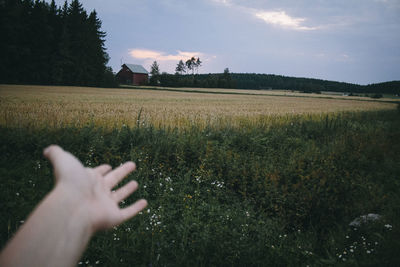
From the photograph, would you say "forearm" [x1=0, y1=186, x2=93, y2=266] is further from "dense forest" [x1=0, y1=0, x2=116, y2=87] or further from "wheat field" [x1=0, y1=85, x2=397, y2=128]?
"dense forest" [x1=0, y1=0, x2=116, y2=87]

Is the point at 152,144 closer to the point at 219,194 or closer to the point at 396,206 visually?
the point at 219,194

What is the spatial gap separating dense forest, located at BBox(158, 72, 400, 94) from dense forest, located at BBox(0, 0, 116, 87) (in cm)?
2541

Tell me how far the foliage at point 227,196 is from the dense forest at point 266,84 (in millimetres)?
68713

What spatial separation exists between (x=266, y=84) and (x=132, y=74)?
60486 millimetres

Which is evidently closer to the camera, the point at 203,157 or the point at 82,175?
the point at 82,175

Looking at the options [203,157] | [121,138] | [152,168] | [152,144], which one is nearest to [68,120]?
[121,138]

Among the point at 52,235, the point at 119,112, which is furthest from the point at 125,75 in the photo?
the point at 52,235

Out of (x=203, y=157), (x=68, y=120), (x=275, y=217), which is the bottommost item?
(x=275, y=217)

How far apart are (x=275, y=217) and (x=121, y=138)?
13.6ft

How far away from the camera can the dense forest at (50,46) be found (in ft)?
127

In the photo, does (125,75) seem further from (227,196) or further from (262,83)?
(227,196)

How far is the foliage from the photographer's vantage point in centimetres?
315

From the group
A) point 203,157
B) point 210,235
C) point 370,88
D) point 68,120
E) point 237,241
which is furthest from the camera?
point 370,88

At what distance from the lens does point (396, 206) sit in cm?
436
